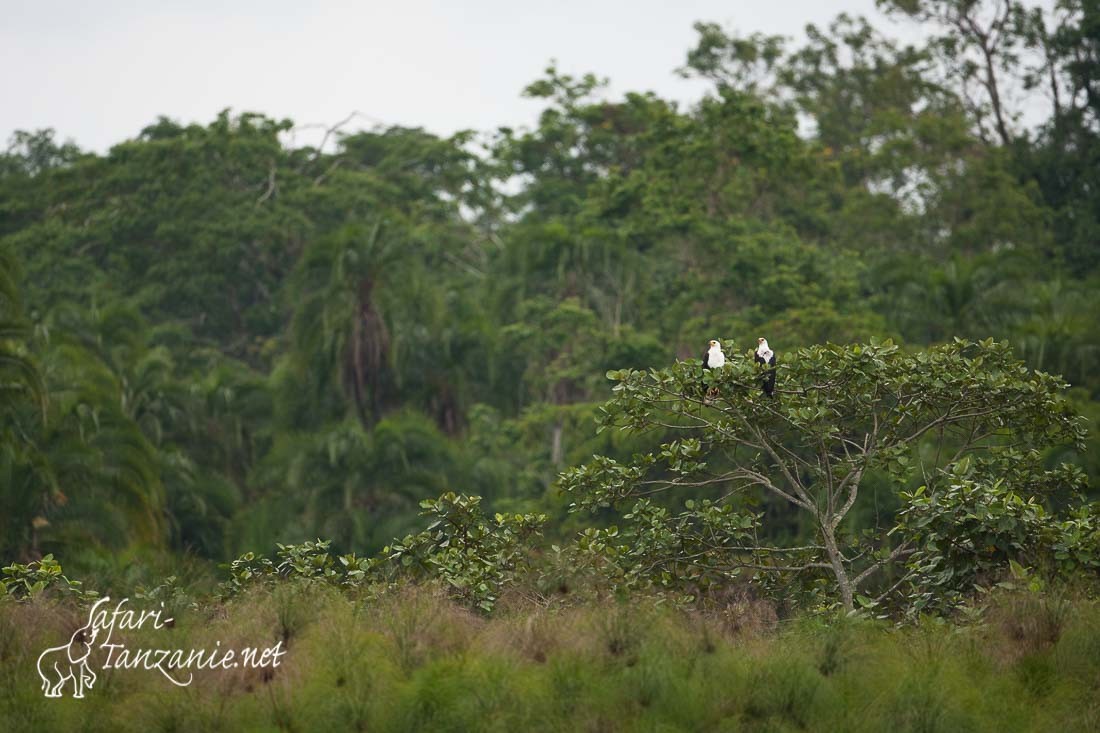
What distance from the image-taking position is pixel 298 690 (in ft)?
30.1

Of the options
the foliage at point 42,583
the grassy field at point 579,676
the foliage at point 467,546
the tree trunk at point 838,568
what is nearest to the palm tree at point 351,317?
the foliage at point 467,546

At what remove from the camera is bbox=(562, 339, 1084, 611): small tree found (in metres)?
11.1

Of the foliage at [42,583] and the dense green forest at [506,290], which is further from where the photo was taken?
the dense green forest at [506,290]

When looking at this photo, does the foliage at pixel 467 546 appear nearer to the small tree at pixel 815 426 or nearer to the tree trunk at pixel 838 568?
the small tree at pixel 815 426

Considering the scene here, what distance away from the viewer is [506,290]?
1304 inches

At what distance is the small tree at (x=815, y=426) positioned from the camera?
11.1 metres

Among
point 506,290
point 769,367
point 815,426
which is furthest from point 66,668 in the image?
point 506,290

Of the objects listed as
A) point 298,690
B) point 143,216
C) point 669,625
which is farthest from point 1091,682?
point 143,216

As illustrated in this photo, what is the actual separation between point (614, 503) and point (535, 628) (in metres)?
2.32

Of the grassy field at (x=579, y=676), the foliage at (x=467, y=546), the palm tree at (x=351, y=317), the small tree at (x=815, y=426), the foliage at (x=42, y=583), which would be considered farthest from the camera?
the palm tree at (x=351, y=317)

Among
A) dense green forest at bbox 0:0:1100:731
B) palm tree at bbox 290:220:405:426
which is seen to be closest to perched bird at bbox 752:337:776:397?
dense green forest at bbox 0:0:1100:731

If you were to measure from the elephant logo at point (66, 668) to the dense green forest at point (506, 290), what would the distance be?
Answer: 12.3 feet

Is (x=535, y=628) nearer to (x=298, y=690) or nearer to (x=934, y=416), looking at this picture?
(x=298, y=690)

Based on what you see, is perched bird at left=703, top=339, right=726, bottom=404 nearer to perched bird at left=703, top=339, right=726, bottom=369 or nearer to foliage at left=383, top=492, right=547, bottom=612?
perched bird at left=703, top=339, right=726, bottom=369
